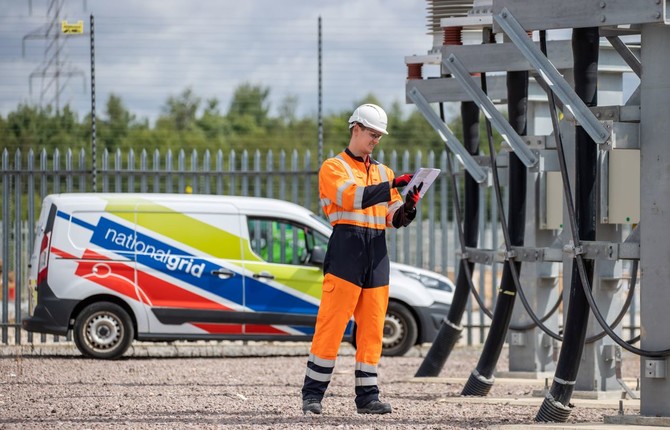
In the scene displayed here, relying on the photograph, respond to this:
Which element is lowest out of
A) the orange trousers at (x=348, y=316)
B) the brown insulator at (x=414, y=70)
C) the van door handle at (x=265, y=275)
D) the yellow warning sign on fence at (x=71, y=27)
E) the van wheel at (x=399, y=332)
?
the van wheel at (x=399, y=332)

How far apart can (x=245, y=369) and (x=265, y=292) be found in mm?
1770

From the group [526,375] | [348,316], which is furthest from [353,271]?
[526,375]

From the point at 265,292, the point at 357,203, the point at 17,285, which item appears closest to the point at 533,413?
the point at 357,203

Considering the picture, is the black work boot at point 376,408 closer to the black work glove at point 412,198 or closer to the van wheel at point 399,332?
the black work glove at point 412,198

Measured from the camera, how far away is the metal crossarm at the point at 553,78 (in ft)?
27.3

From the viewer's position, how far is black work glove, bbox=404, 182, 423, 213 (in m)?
8.77

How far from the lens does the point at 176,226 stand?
1557 centimetres

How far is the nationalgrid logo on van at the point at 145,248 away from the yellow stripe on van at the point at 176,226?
5.3 inches

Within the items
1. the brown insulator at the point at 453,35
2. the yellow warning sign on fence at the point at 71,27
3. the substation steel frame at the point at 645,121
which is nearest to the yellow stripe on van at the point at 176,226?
the yellow warning sign on fence at the point at 71,27

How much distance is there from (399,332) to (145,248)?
3.21m

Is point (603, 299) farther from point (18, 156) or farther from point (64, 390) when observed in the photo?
point (18, 156)

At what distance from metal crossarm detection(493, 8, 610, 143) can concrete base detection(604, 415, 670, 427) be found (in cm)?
171

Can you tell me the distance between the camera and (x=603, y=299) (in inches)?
423

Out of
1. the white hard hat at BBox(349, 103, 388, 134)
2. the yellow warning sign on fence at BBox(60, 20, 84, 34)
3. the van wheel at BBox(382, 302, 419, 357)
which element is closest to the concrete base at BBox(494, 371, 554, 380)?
the van wheel at BBox(382, 302, 419, 357)
